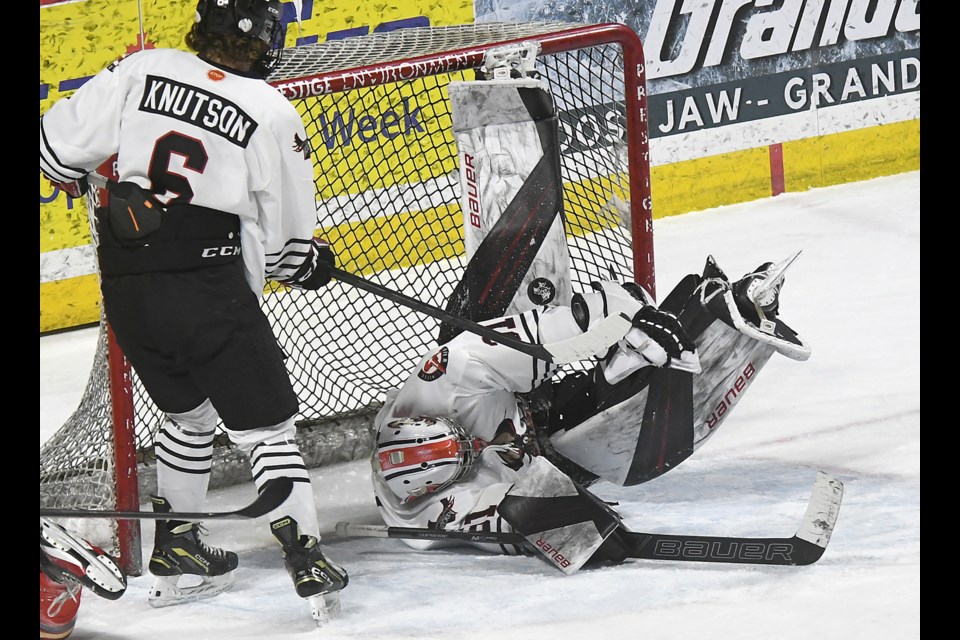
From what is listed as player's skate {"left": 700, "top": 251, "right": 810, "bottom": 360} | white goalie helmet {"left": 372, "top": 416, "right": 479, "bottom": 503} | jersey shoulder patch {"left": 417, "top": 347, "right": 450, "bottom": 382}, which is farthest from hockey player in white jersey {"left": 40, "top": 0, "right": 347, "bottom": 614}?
player's skate {"left": 700, "top": 251, "right": 810, "bottom": 360}

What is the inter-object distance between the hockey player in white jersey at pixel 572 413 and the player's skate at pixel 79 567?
0.69 meters

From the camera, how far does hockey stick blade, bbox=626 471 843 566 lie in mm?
2955

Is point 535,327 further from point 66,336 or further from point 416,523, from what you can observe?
point 66,336

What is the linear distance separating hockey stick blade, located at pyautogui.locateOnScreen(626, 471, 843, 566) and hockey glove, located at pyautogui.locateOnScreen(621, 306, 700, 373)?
35 centimetres

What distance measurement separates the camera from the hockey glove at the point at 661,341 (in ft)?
9.90

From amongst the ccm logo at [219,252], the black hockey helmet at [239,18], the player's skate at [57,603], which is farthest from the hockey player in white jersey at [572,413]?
the black hockey helmet at [239,18]

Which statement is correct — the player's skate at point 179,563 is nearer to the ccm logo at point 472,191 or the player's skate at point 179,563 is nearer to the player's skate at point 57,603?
the player's skate at point 57,603

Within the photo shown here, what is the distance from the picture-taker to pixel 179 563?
290 centimetres

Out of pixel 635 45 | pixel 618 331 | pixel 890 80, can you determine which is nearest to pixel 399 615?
pixel 618 331

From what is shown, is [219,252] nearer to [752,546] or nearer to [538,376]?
[538,376]

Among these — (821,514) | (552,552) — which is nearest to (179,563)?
(552,552)

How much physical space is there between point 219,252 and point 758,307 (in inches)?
45.6

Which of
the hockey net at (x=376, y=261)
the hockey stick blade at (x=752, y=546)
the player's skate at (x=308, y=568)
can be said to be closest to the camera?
the player's skate at (x=308, y=568)

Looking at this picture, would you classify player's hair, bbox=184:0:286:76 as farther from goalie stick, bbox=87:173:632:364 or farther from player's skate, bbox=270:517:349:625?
player's skate, bbox=270:517:349:625
